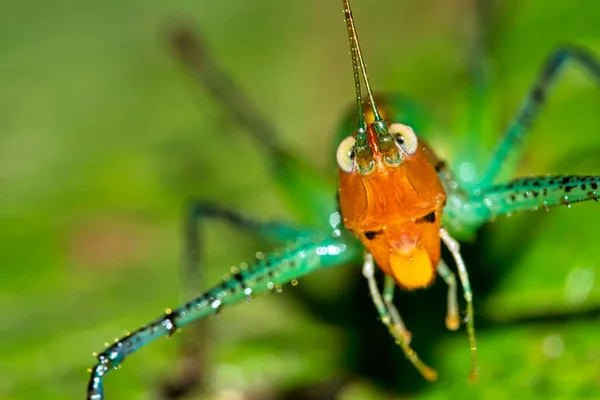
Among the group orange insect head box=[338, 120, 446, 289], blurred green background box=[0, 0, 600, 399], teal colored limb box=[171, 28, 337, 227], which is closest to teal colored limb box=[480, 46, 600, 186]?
blurred green background box=[0, 0, 600, 399]

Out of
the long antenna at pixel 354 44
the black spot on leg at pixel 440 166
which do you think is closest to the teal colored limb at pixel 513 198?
the black spot on leg at pixel 440 166

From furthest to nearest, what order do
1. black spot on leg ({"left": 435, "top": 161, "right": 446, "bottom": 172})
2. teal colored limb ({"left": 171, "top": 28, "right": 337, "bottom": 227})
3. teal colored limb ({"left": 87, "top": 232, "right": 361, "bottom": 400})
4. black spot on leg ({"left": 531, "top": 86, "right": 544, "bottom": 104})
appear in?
teal colored limb ({"left": 171, "top": 28, "right": 337, "bottom": 227})
black spot on leg ({"left": 531, "top": 86, "right": 544, "bottom": 104})
black spot on leg ({"left": 435, "top": 161, "right": 446, "bottom": 172})
teal colored limb ({"left": 87, "top": 232, "right": 361, "bottom": 400})

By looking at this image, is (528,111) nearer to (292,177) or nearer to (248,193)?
(292,177)

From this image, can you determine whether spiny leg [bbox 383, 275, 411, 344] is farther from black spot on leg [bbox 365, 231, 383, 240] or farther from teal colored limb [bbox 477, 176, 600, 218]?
teal colored limb [bbox 477, 176, 600, 218]

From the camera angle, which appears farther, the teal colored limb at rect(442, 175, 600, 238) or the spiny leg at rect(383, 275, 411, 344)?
the spiny leg at rect(383, 275, 411, 344)

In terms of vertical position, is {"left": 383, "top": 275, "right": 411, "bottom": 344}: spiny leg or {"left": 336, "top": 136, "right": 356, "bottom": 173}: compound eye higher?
{"left": 336, "top": 136, "right": 356, "bottom": 173}: compound eye

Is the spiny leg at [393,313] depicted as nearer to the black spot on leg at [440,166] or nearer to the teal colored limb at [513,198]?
the teal colored limb at [513,198]

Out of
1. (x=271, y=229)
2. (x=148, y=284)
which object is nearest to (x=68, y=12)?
(x=148, y=284)
